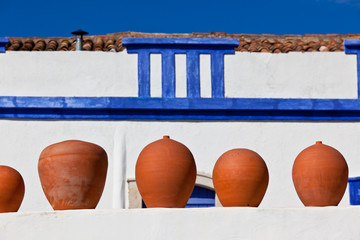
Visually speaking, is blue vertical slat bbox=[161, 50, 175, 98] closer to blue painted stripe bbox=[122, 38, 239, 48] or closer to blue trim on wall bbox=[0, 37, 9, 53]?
blue painted stripe bbox=[122, 38, 239, 48]

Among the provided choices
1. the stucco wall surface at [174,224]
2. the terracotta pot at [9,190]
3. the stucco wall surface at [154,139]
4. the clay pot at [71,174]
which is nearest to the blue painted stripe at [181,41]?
the stucco wall surface at [154,139]

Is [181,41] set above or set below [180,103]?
above

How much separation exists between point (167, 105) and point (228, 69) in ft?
3.57

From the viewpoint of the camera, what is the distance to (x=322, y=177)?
20.9 ft

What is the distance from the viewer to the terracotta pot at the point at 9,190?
20.8 ft

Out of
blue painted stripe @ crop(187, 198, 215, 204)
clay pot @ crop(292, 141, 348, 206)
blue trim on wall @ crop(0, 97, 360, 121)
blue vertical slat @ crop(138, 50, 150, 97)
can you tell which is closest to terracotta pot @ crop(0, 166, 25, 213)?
clay pot @ crop(292, 141, 348, 206)

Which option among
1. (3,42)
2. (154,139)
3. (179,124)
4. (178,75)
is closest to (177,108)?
(179,124)

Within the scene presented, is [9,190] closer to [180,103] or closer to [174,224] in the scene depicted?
[174,224]

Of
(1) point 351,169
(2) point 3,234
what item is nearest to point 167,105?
(1) point 351,169

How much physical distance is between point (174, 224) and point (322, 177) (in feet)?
4.79

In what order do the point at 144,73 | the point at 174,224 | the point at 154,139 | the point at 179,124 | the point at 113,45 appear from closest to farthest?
1. the point at 174,224
2. the point at 154,139
3. the point at 179,124
4. the point at 144,73
5. the point at 113,45

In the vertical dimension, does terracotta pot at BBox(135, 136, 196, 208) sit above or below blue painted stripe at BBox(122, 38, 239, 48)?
below

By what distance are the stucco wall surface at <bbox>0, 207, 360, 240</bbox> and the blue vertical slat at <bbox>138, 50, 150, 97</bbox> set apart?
4779mm

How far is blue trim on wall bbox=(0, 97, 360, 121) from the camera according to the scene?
394 inches
